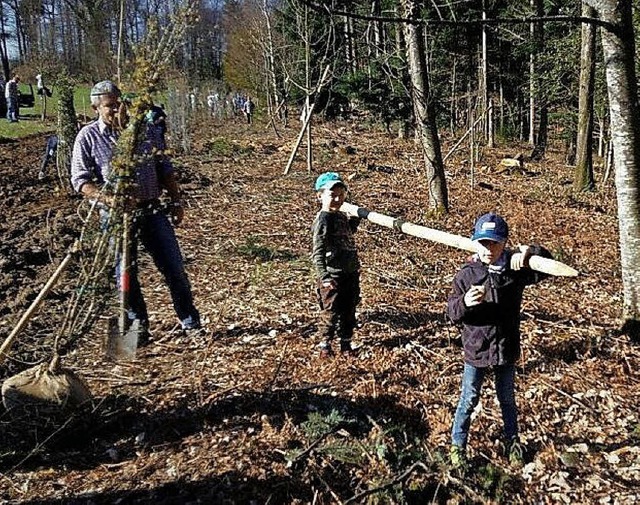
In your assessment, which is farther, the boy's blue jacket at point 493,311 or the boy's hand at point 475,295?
the boy's blue jacket at point 493,311

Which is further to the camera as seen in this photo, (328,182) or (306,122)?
(306,122)

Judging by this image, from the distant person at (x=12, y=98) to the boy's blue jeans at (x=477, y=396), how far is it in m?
26.4

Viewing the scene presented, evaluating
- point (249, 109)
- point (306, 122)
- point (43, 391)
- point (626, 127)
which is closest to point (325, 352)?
point (43, 391)

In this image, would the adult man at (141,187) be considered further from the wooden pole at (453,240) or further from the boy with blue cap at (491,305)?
the boy with blue cap at (491,305)

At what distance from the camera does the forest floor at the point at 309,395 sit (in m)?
3.54

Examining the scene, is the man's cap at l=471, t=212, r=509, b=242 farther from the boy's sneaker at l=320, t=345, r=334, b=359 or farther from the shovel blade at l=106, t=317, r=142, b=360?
the shovel blade at l=106, t=317, r=142, b=360

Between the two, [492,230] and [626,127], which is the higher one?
[626,127]

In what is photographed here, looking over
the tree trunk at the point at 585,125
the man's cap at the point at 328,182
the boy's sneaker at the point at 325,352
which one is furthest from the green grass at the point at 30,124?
the boy's sneaker at the point at 325,352

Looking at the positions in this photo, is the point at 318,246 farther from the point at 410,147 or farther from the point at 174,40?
the point at 410,147

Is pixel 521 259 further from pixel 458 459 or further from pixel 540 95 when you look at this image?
pixel 540 95

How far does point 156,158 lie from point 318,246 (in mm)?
1591

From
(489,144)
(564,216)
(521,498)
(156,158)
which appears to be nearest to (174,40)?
(156,158)

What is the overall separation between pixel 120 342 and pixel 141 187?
4.19ft

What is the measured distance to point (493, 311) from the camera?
3.44 metres
